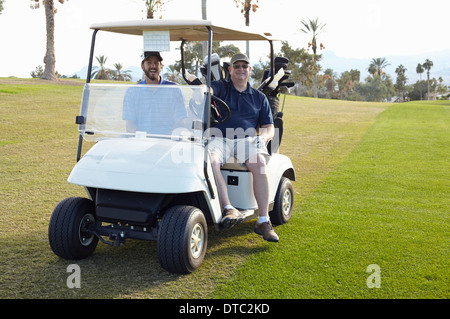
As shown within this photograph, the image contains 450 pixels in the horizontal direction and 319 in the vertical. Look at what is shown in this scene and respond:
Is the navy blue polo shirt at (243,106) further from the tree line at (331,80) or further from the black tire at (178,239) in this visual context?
the tree line at (331,80)

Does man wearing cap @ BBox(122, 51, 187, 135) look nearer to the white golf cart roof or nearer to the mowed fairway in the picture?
the white golf cart roof

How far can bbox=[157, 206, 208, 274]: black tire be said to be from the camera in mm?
3475

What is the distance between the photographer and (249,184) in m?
4.31

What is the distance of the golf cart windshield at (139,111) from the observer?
3861 millimetres

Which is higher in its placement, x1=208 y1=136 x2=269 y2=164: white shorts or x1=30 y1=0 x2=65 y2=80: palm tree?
x1=30 y1=0 x2=65 y2=80: palm tree

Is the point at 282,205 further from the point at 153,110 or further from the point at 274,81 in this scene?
the point at 153,110

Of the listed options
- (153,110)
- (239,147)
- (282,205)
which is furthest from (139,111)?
(282,205)

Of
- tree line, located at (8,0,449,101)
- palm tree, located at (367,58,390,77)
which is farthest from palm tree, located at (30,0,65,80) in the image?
palm tree, located at (367,58,390,77)

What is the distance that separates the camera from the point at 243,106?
4.60 meters

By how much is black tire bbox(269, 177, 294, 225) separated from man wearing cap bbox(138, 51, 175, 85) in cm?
163

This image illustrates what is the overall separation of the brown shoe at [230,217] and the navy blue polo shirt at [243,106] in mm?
838

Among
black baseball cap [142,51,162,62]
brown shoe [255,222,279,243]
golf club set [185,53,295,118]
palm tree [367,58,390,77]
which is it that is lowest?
brown shoe [255,222,279,243]
